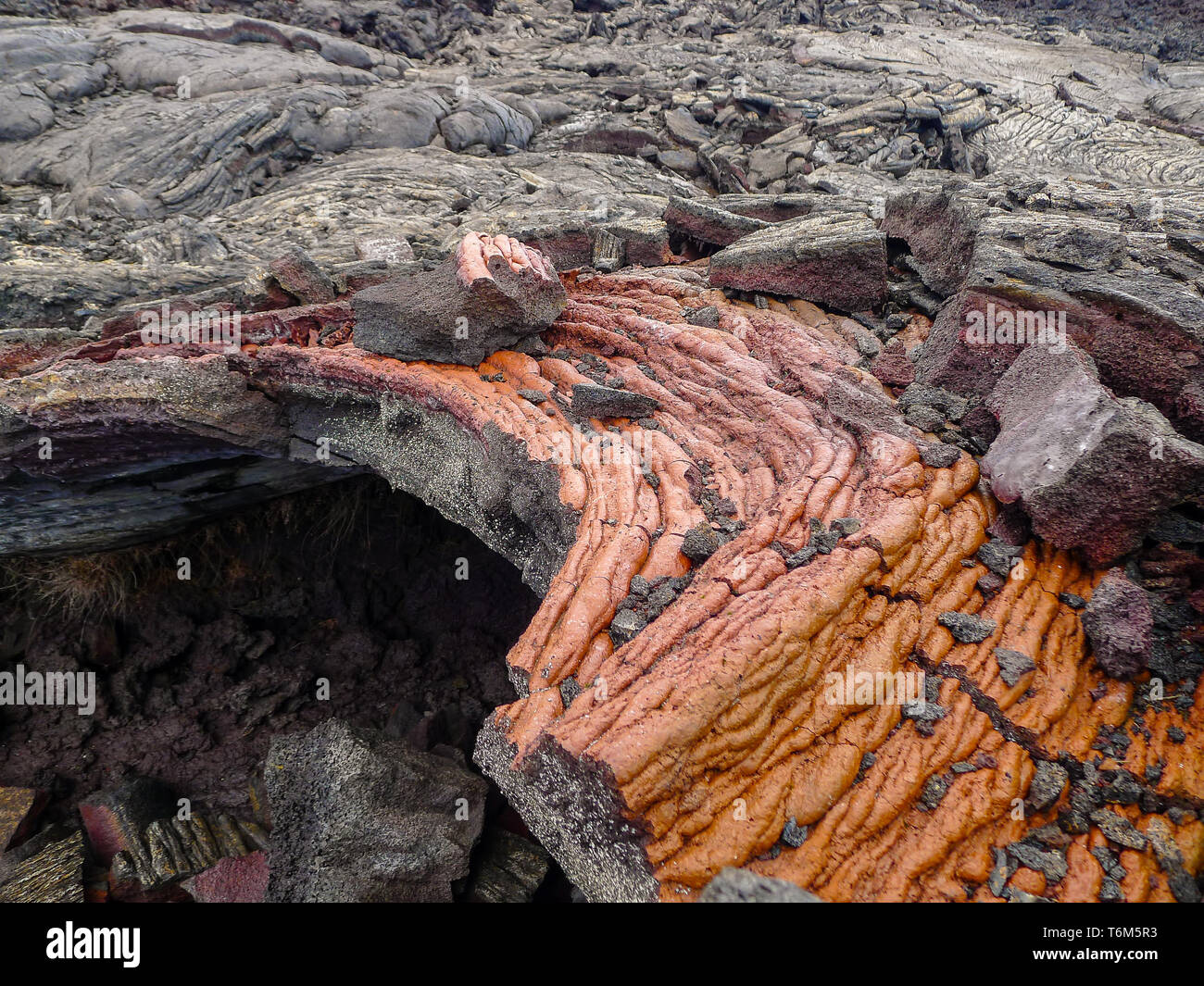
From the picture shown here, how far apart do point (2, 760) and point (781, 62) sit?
1850 centimetres

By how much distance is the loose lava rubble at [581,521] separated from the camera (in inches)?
102

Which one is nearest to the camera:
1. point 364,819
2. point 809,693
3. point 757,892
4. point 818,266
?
point 757,892

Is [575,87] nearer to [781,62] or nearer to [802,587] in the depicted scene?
[781,62]

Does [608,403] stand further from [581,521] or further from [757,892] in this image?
[757,892]

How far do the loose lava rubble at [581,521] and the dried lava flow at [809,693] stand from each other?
19 mm

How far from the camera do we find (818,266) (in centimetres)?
523

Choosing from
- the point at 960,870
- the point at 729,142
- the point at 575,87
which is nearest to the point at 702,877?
the point at 960,870

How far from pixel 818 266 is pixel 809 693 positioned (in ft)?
12.3

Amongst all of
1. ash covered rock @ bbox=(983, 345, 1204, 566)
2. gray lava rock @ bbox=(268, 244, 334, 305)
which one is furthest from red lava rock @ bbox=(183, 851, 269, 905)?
ash covered rock @ bbox=(983, 345, 1204, 566)

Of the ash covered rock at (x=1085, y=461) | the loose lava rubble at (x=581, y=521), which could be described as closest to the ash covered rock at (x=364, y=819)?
the loose lava rubble at (x=581, y=521)

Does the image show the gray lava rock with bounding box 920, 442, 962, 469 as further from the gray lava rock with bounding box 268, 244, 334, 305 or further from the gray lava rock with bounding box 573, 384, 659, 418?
the gray lava rock with bounding box 268, 244, 334, 305

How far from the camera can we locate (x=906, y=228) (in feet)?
18.8

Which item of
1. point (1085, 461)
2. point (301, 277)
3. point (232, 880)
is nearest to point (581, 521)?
point (1085, 461)

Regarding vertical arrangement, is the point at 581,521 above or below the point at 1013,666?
below
